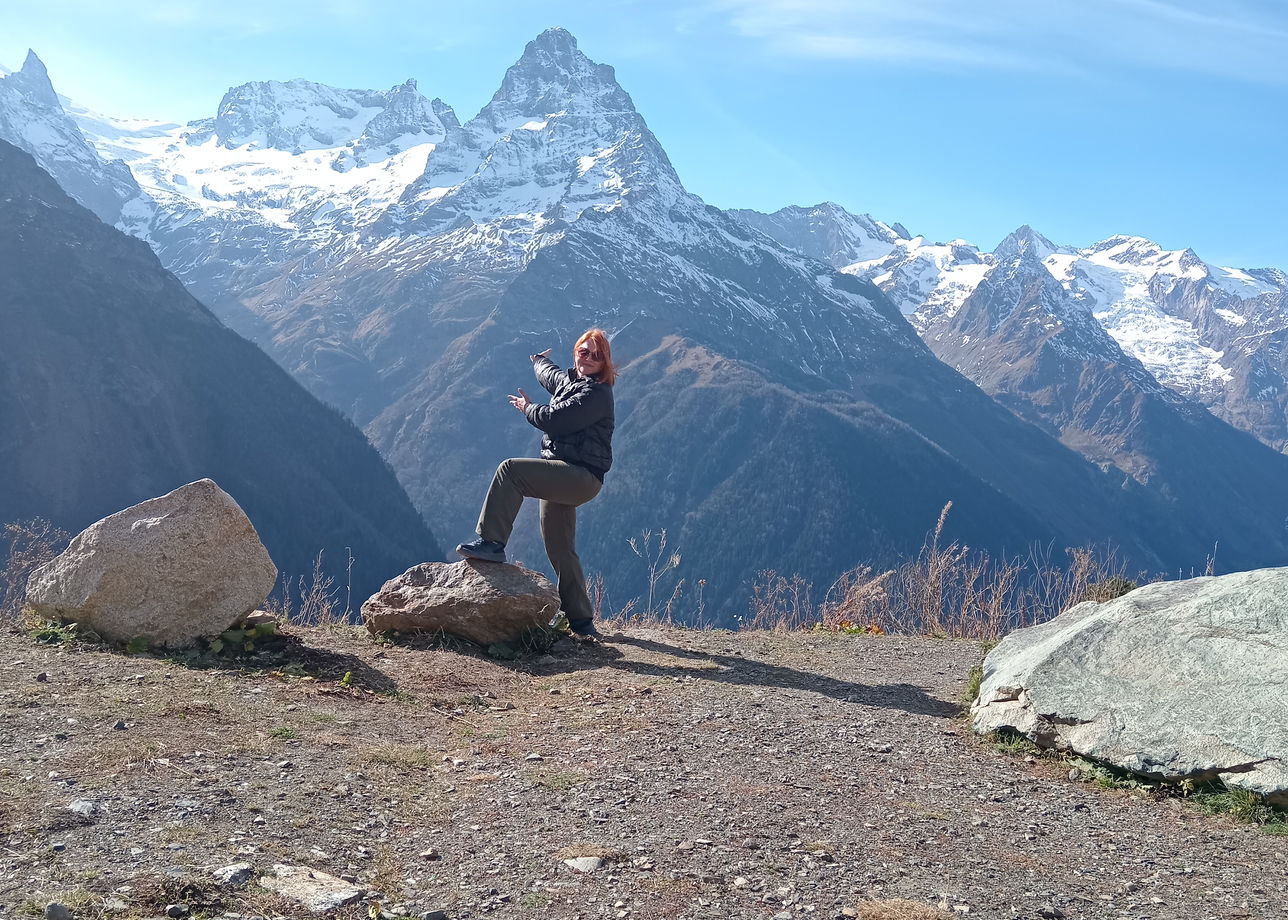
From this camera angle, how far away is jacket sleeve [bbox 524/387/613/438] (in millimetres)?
9289

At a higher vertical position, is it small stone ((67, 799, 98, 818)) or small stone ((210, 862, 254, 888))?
small stone ((210, 862, 254, 888))

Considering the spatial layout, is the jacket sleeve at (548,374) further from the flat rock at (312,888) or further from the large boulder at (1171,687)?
the flat rock at (312,888)

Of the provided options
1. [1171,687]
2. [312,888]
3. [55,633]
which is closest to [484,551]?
[55,633]

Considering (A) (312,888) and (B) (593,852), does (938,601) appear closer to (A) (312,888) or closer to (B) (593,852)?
(B) (593,852)

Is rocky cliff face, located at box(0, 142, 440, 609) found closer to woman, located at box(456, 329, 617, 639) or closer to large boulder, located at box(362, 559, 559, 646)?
large boulder, located at box(362, 559, 559, 646)

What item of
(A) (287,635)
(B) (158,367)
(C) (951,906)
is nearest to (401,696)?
(A) (287,635)

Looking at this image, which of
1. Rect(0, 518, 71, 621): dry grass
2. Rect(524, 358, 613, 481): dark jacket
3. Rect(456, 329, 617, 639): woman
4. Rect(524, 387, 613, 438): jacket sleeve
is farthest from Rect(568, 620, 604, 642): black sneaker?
Rect(0, 518, 71, 621): dry grass

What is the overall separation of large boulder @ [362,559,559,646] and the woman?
0.21 metres

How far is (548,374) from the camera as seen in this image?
988cm

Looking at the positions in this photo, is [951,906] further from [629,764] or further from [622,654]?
[622,654]

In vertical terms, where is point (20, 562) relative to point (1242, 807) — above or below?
below

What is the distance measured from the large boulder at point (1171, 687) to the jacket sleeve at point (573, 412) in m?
3.96

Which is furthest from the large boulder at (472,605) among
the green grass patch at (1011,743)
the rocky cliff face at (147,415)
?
the rocky cliff face at (147,415)

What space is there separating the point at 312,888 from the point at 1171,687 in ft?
17.0
